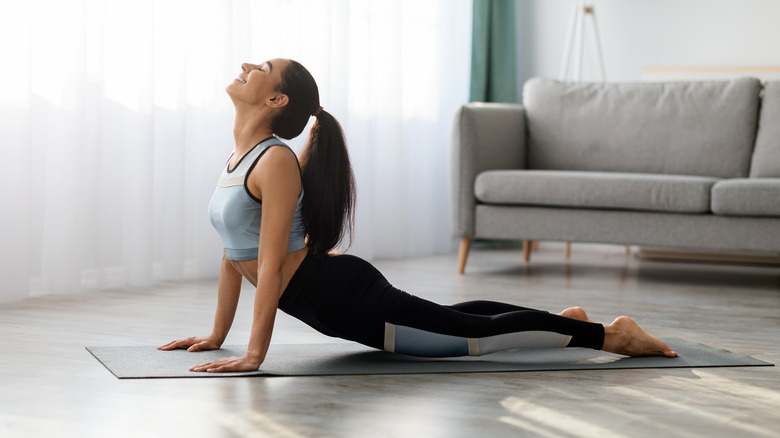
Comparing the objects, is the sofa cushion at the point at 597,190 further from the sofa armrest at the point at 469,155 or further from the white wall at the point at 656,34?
the white wall at the point at 656,34

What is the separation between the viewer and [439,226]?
15.4 ft

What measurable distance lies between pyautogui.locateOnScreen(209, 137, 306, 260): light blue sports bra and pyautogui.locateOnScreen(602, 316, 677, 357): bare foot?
703mm

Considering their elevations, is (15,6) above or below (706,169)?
above

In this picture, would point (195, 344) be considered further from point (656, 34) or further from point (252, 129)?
point (656, 34)

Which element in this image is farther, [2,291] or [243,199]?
[2,291]

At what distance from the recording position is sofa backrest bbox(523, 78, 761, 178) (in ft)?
12.6

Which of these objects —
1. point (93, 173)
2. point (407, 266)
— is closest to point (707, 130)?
point (407, 266)

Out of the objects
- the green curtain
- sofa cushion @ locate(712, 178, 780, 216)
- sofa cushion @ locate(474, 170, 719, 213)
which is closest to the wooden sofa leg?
sofa cushion @ locate(474, 170, 719, 213)

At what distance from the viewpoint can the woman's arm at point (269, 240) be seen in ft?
5.88

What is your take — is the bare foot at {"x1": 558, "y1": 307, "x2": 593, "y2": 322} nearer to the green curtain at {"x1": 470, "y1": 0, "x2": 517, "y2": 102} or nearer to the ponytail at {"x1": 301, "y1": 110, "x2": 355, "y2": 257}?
the ponytail at {"x1": 301, "y1": 110, "x2": 355, "y2": 257}

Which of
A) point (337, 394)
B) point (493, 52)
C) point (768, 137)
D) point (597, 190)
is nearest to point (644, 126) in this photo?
point (768, 137)

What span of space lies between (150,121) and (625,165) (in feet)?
6.63

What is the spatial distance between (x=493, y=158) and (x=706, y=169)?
2.99 ft

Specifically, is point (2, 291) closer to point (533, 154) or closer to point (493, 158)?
point (493, 158)
